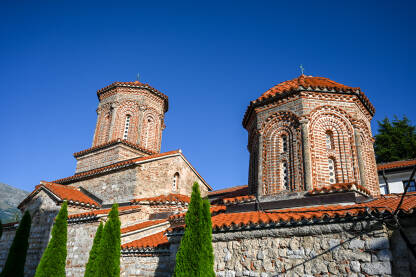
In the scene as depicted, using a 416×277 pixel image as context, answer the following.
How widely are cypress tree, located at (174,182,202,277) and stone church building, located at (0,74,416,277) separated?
2.69 ft

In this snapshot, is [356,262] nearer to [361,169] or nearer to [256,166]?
[361,169]

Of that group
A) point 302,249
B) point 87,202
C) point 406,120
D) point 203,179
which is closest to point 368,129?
point 302,249

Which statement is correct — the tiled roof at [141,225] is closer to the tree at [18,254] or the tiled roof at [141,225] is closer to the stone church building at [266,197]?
the stone church building at [266,197]

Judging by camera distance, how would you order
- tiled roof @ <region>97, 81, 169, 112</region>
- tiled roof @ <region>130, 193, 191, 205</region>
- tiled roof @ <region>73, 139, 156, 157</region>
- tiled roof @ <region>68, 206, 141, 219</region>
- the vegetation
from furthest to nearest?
tiled roof @ <region>97, 81, 169, 112</region> < tiled roof @ <region>73, 139, 156, 157</region> < tiled roof @ <region>130, 193, 191, 205</region> < tiled roof @ <region>68, 206, 141, 219</region> < the vegetation

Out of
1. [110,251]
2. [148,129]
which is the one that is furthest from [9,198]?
[110,251]

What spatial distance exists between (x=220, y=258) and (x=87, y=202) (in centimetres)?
756

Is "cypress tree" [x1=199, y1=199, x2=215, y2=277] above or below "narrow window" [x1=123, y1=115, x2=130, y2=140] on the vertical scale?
below

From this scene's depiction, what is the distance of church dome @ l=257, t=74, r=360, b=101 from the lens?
8.74 m

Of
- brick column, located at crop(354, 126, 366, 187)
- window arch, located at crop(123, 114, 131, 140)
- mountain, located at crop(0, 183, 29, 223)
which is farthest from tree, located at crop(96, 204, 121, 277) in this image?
mountain, located at crop(0, 183, 29, 223)

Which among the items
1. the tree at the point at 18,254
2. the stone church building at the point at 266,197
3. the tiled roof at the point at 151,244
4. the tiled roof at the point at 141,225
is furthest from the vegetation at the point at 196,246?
the tree at the point at 18,254

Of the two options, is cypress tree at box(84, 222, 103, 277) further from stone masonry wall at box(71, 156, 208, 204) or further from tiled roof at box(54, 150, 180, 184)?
tiled roof at box(54, 150, 180, 184)

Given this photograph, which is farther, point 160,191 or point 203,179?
point 203,179

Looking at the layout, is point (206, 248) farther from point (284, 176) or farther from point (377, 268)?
point (284, 176)

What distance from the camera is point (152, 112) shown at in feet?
52.7
